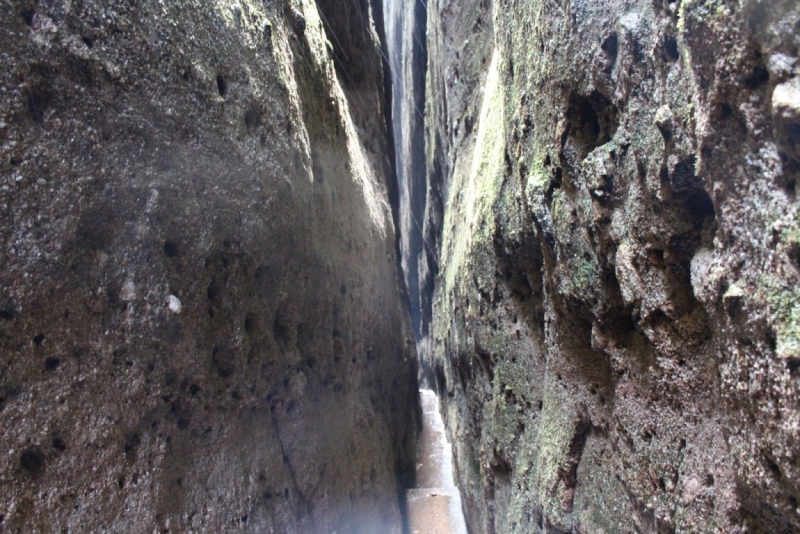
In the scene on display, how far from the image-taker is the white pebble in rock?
3.49 meters

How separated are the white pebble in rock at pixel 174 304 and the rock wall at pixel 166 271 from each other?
0.02 metres

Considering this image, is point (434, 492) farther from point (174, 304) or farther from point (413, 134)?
point (413, 134)

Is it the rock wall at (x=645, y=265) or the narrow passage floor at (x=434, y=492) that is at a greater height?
the rock wall at (x=645, y=265)

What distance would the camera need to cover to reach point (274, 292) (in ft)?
15.4

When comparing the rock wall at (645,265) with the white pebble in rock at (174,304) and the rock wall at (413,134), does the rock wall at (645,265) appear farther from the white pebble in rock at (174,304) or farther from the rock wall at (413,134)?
the rock wall at (413,134)

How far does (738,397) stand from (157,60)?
3.89 metres

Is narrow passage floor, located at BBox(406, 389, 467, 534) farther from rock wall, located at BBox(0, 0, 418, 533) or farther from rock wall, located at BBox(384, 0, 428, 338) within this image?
rock wall, located at BBox(384, 0, 428, 338)

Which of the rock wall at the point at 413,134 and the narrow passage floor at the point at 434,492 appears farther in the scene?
the rock wall at the point at 413,134

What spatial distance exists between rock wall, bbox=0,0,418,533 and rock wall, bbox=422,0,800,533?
7.38ft

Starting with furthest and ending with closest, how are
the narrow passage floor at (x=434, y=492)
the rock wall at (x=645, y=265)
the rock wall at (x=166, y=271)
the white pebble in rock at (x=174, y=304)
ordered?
the narrow passage floor at (x=434, y=492)
the white pebble in rock at (x=174, y=304)
the rock wall at (x=166, y=271)
the rock wall at (x=645, y=265)

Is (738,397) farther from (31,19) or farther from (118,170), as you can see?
(31,19)

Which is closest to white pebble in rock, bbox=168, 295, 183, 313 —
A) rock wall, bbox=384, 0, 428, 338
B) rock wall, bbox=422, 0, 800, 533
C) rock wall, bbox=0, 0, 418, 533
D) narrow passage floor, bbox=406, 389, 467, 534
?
rock wall, bbox=0, 0, 418, 533

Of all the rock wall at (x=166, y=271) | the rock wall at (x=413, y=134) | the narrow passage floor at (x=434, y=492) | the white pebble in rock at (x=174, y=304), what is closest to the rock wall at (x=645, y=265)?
the rock wall at (x=166, y=271)

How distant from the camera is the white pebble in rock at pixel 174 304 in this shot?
349cm
